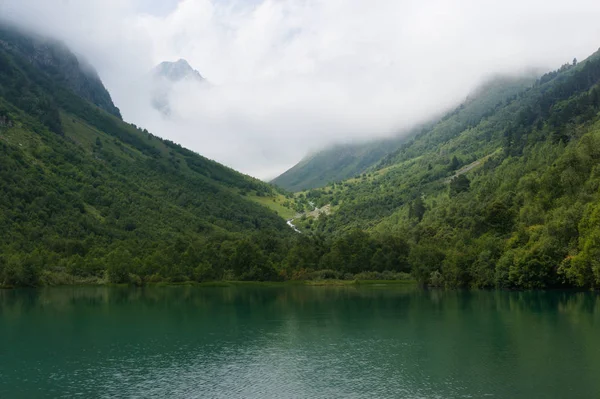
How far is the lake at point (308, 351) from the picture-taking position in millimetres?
42188

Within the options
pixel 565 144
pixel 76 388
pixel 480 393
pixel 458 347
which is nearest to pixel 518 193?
pixel 565 144

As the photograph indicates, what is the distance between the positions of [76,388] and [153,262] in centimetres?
14106

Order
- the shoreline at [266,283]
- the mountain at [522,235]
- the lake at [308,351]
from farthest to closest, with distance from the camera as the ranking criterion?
the shoreline at [266,283] → the mountain at [522,235] → the lake at [308,351]

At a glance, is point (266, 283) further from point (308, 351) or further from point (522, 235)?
point (308, 351)

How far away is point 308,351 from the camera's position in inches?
2281

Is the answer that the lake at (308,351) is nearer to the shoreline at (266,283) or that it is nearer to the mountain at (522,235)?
the mountain at (522,235)

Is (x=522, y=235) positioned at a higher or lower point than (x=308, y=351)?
higher

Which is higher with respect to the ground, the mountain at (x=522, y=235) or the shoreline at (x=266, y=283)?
the mountain at (x=522, y=235)

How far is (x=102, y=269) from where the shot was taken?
597 ft

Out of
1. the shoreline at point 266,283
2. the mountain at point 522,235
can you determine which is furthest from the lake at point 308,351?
the shoreline at point 266,283

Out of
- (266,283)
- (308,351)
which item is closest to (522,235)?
(266,283)

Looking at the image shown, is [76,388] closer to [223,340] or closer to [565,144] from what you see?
[223,340]

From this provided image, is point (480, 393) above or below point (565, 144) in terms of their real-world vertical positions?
below

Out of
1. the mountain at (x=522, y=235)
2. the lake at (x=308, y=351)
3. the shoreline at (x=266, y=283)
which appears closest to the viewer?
the lake at (x=308, y=351)
